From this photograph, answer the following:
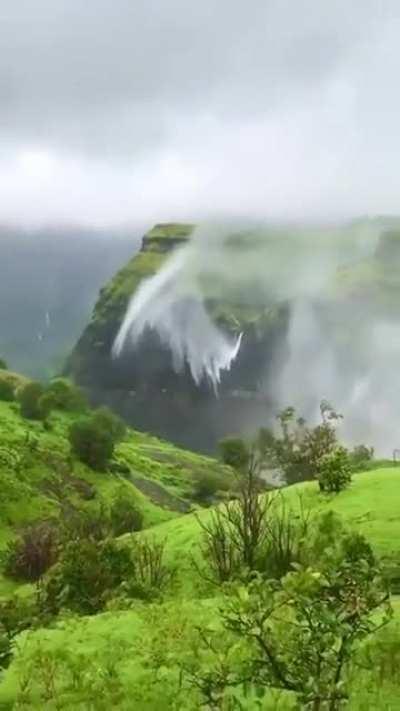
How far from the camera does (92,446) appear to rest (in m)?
80.2

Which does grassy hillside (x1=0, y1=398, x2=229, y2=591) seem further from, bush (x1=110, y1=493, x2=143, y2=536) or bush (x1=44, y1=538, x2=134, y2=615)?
bush (x1=44, y1=538, x2=134, y2=615)

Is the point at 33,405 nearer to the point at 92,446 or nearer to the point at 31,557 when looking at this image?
the point at 92,446

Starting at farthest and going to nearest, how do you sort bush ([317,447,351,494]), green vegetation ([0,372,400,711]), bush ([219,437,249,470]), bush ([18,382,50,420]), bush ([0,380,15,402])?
bush ([219,437,249,470])
bush ([0,380,15,402])
bush ([18,382,50,420])
bush ([317,447,351,494])
green vegetation ([0,372,400,711])

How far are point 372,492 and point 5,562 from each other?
74.0ft

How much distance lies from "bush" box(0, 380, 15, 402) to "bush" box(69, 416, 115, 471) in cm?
1999

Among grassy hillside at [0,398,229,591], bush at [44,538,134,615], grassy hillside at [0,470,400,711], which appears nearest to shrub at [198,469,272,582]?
bush at [44,538,134,615]

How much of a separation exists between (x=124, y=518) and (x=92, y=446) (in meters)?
25.0

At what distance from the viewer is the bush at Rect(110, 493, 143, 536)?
53.3 meters

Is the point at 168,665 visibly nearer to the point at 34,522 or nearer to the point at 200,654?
the point at 200,654

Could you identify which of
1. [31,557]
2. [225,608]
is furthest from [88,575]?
[31,557]

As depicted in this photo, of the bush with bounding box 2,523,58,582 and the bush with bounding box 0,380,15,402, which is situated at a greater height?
the bush with bounding box 0,380,15,402

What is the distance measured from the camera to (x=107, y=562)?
24.8m

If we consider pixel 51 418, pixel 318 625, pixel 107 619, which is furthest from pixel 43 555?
pixel 51 418

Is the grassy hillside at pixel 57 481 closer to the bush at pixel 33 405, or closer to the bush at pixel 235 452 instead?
the bush at pixel 33 405
